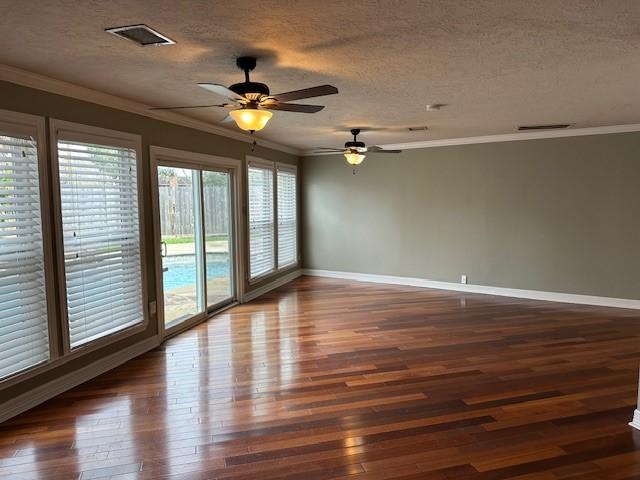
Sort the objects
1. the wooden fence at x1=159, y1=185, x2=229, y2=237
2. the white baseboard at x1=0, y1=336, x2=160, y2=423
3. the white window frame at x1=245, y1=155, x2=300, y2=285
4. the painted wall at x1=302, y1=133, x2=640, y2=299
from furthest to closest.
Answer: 1. the white window frame at x1=245, y1=155, x2=300, y2=285
2. the painted wall at x1=302, y1=133, x2=640, y2=299
3. the wooden fence at x1=159, y1=185, x2=229, y2=237
4. the white baseboard at x1=0, y1=336, x2=160, y2=423

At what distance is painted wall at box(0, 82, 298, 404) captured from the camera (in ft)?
9.75

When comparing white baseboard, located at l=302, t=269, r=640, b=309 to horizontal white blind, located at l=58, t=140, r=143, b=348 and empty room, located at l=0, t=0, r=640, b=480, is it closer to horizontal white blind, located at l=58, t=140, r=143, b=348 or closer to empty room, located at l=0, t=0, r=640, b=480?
empty room, located at l=0, t=0, r=640, b=480

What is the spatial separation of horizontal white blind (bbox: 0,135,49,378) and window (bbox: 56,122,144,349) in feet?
0.72

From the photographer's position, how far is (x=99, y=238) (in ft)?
12.0

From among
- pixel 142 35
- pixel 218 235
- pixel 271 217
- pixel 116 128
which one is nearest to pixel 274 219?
pixel 271 217

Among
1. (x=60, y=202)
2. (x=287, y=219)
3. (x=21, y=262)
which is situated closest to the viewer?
(x=21, y=262)

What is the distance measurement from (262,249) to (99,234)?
3249 mm

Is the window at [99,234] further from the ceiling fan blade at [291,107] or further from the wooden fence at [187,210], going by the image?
the ceiling fan blade at [291,107]

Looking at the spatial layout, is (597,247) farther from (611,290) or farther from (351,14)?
(351,14)

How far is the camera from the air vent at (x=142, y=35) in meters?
2.24

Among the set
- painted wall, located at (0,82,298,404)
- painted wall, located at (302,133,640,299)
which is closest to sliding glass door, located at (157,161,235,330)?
painted wall, located at (0,82,298,404)

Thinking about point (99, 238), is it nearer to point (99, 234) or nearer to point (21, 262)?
point (99, 234)

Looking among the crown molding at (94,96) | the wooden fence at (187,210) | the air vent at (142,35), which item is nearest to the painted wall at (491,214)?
the wooden fence at (187,210)

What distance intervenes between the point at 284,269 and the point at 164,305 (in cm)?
319
